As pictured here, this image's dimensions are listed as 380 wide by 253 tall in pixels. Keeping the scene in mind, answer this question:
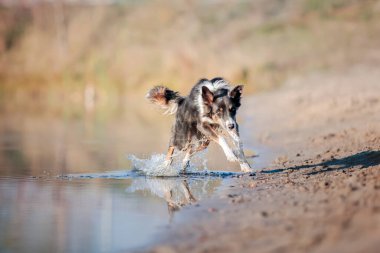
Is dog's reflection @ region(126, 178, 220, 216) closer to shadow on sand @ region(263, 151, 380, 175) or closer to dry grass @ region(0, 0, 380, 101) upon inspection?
shadow on sand @ region(263, 151, 380, 175)

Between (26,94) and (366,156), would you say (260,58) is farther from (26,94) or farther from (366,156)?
(366,156)

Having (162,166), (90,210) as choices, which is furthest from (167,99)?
(90,210)

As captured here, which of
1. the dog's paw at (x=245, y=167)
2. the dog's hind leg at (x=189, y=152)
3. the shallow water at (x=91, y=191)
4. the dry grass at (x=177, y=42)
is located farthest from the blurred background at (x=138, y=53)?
the dog's paw at (x=245, y=167)

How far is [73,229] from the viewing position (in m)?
7.21

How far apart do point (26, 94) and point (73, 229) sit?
4017 centimetres

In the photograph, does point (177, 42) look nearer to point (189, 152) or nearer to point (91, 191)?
point (189, 152)

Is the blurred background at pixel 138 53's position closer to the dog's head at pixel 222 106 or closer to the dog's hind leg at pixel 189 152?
the dog's hind leg at pixel 189 152

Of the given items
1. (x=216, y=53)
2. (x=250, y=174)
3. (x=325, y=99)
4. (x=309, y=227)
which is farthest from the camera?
(x=216, y=53)

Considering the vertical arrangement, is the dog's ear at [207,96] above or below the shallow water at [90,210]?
above

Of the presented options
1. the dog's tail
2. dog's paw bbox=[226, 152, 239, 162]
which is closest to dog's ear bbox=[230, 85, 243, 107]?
dog's paw bbox=[226, 152, 239, 162]

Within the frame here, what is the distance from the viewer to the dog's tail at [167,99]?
40.4ft

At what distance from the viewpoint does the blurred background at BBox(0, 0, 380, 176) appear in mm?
25763

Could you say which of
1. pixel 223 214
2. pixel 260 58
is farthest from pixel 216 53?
pixel 223 214

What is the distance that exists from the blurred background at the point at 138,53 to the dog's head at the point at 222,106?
6.19 m
